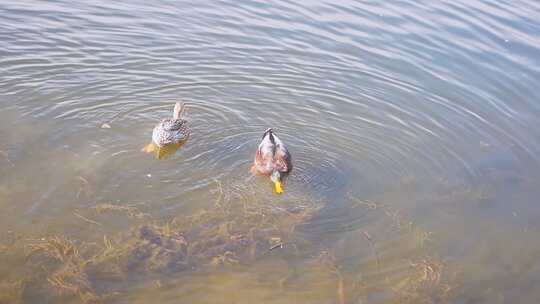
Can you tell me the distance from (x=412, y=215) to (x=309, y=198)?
1.40 meters

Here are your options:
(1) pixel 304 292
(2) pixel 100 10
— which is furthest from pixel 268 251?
(2) pixel 100 10

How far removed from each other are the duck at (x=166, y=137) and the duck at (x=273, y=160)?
4.19 feet

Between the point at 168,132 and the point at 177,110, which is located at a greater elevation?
the point at 177,110

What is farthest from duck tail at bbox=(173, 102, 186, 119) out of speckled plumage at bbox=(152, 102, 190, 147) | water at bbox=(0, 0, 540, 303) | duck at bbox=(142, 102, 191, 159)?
water at bbox=(0, 0, 540, 303)

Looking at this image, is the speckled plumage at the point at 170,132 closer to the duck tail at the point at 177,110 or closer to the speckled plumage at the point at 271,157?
the duck tail at the point at 177,110

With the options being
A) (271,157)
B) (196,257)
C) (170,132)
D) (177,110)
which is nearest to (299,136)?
(271,157)

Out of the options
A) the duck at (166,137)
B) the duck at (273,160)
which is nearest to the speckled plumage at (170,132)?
the duck at (166,137)

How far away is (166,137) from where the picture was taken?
28.3 ft

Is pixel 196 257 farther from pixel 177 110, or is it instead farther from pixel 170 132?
pixel 177 110

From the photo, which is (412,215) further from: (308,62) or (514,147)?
(308,62)

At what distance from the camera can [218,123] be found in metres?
9.73

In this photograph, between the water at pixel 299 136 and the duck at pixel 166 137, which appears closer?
the water at pixel 299 136

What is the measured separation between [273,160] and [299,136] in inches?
61.1

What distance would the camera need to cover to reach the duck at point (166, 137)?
864 centimetres
